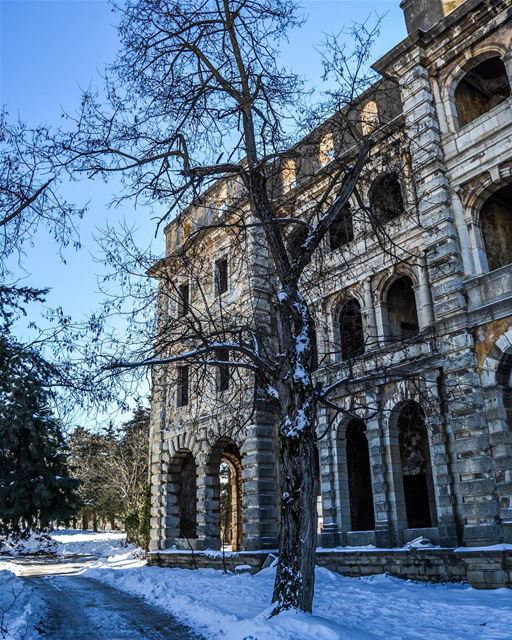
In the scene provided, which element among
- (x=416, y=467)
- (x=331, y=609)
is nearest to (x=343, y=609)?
(x=331, y=609)

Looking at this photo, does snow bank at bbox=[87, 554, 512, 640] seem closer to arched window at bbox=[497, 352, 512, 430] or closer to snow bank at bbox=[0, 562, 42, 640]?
snow bank at bbox=[0, 562, 42, 640]

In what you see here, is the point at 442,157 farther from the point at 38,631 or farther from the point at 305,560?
the point at 38,631

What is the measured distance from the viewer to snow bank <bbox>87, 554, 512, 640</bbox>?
7629 mm

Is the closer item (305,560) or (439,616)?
(305,560)

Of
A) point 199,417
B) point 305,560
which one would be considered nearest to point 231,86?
point 305,560

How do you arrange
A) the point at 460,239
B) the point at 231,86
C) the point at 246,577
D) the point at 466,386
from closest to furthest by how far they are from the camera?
the point at 231,86 < the point at 466,386 < the point at 460,239 < the point at 246,577

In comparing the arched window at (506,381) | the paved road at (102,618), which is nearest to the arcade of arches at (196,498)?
the paved road at (102,618)

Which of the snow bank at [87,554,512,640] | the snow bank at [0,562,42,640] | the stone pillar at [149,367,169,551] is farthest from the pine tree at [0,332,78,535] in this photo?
the stone pillar at [149,367,169,551]

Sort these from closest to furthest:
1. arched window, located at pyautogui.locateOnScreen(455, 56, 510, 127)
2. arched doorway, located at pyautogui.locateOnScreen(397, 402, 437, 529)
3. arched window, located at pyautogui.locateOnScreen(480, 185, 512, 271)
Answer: arched window, located at pyautogui.locateOnScreen(480, 185, 512, 271), arched window, located at pyautogui.locateOnScreen(455, 56, 510, 127), arched doorway, located at pyautogui.locateOnScreen(397, 402, 437, 529)

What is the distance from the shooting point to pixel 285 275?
32.1 feet

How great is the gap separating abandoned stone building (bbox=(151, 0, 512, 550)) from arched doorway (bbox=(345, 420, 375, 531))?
0.22 feet

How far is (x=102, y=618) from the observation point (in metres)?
11.2

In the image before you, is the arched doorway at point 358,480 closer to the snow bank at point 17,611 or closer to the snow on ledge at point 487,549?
the snow on ledge at point 487,549

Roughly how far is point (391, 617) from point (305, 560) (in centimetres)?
257
